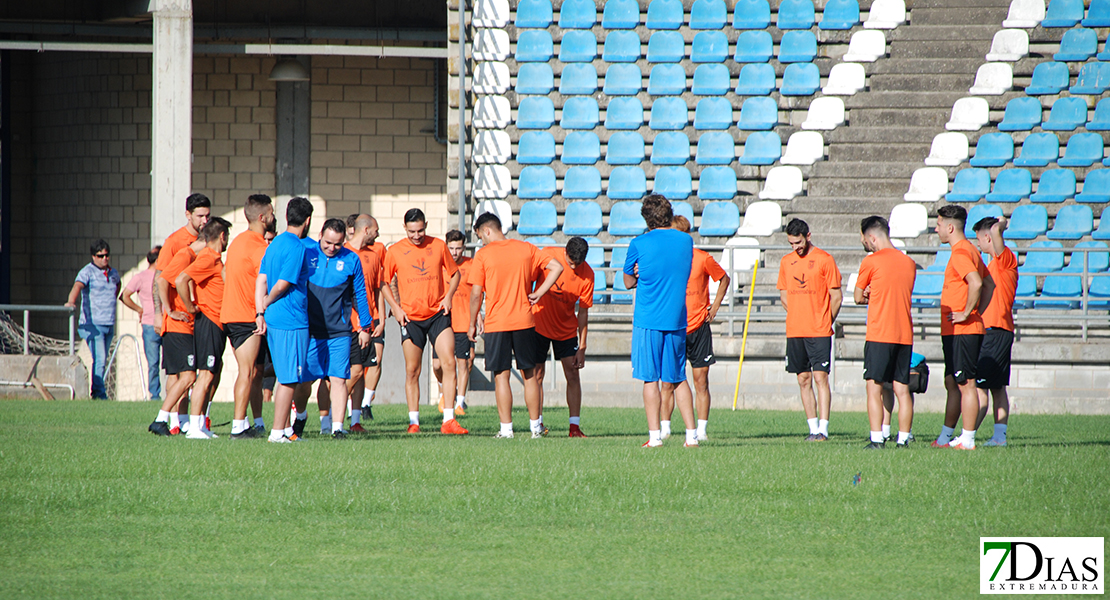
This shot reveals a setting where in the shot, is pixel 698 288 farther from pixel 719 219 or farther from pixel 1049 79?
pixel 1049 79

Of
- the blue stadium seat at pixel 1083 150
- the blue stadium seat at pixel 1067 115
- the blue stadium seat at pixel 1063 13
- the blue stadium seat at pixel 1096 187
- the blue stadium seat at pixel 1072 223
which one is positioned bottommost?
the blue stadium seat at pixel 1072 223

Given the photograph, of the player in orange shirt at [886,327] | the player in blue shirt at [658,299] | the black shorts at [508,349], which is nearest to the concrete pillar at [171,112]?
the black shorts at [508,349]

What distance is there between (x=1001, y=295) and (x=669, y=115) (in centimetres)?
942

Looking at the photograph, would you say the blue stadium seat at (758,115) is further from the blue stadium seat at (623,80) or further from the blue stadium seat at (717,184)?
the blue stadium seat at (623,80)

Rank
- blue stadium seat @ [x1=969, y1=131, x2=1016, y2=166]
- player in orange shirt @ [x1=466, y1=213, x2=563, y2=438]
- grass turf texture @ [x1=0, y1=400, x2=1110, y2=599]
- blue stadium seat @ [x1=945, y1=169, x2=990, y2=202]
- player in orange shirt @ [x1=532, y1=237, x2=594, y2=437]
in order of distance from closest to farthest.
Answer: grass turf texture @ [x1=0, y1=400, x2=1110, y2=599]
player in orange shirt @ [x1=466, y1=213, x2=563, y2=438]
player in orange shirt @ [x1=532, y1=237, x2=594, y2=437]
blue stadium seat @ [x1=945, y1=169, x2=990, y2=202]
blue stadium seat @ [x1=969, y1=131, x2=1016, y2=166]

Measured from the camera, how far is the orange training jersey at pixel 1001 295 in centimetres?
886

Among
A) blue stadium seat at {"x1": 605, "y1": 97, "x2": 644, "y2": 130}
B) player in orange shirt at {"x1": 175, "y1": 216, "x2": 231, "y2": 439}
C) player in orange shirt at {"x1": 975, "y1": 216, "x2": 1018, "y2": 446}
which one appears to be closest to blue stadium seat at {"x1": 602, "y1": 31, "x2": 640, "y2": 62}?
blue stadium seat at {"x1": 605, "y1": 97, "x2": 644, "y2": 130}

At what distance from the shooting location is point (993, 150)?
16.8 m

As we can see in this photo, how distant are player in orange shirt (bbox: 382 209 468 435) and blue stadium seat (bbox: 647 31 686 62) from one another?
→ 854cm

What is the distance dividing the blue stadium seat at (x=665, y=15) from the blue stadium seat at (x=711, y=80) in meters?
0.97

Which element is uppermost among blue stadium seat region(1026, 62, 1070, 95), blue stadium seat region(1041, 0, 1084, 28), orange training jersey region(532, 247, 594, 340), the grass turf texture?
blue stadium seat region(1041, 0, 1084, 28)

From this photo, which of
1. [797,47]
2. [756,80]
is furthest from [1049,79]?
[756,80]

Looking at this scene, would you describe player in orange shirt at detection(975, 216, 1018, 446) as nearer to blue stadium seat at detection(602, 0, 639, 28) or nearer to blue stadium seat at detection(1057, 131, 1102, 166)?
blue stadium seat at detection(1057, 131, 1102, 166)

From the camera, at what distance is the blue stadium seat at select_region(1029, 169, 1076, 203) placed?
16188mm
